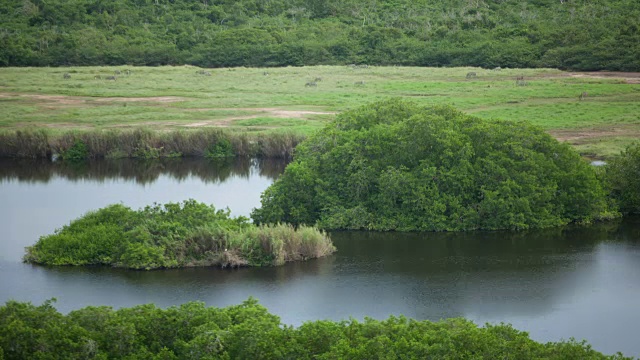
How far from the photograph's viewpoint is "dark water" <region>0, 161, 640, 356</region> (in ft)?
85.8

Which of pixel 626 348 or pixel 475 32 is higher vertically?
pixel 475 32

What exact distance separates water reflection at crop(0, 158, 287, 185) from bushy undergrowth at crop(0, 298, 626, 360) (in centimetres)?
2618

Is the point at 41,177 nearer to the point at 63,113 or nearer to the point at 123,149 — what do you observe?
the point at 123,149

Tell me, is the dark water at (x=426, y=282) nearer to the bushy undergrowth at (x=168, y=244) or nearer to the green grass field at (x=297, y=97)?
the bushy undergrowth at (x=168, y=244)

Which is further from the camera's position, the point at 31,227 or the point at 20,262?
the point at 31,227

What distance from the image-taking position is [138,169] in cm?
4972

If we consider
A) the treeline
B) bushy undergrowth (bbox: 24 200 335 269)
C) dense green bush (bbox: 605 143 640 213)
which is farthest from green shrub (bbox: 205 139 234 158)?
the treeline

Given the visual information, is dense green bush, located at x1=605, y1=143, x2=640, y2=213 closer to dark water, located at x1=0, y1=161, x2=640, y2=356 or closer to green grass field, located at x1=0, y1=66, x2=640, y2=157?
dark water, located at x1=0, y1=161, x2=640, y2=356

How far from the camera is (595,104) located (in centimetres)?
6159

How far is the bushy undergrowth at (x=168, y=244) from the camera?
30.2 metres

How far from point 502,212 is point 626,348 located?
11.1 metres

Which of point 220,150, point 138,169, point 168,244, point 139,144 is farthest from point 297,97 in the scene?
point 168,244

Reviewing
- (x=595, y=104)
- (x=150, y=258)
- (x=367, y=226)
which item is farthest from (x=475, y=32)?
(x=150, y=258)

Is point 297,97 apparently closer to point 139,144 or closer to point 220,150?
point 220,150
